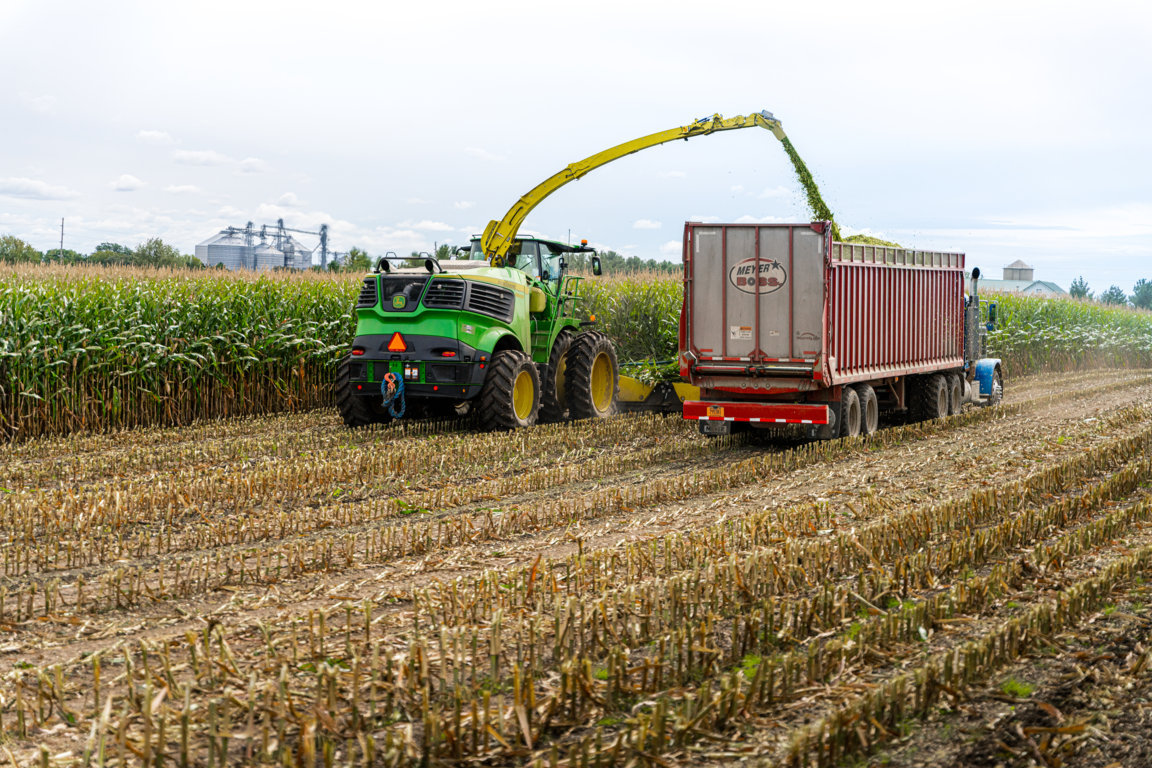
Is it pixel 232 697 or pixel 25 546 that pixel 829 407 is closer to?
pixel 25 546

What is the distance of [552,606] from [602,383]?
31.8ft

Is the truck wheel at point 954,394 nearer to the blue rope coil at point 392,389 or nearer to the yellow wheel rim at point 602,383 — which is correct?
the yellow wheel rim at point 602,383

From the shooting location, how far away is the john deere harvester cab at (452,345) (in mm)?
12781

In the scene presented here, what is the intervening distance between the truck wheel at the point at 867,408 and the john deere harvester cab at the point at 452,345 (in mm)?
3621

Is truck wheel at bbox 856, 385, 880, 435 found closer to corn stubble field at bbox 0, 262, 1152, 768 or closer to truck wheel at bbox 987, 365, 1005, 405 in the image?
corn stubble field at bbox 0, 262, 1152, 768

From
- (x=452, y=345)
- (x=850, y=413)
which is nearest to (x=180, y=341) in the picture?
(x=452, y=345)

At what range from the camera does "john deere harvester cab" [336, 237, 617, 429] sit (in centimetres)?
1278

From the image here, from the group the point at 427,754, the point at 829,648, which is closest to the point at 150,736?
the point at 427,754

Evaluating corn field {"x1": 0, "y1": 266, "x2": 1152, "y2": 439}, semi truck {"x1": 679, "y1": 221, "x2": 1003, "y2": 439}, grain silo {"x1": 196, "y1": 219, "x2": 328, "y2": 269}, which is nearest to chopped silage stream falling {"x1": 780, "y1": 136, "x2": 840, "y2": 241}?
semi truck {"x1": 679, "y1": 221, "x2": 1003, "y2": 439}

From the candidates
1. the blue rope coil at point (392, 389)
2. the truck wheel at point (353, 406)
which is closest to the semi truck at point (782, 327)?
the blue rope coil at point (392, 389)

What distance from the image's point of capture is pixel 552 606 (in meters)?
5.69

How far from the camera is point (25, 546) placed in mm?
7000

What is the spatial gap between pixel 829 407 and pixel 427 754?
9104 millimetres

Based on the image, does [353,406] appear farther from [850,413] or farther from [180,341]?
[850,413]
